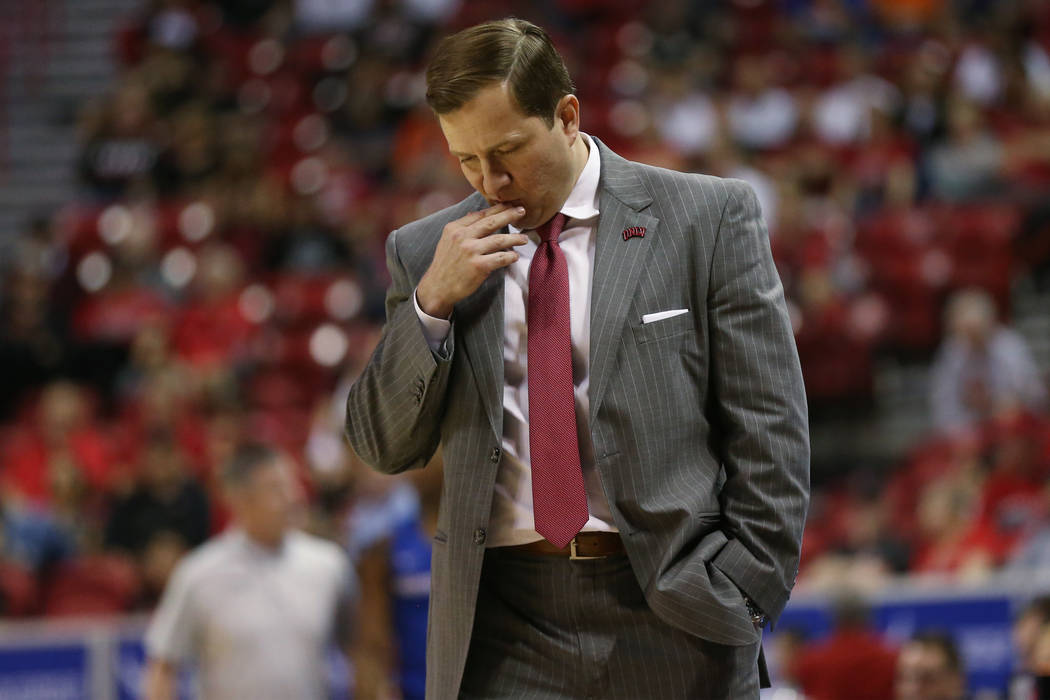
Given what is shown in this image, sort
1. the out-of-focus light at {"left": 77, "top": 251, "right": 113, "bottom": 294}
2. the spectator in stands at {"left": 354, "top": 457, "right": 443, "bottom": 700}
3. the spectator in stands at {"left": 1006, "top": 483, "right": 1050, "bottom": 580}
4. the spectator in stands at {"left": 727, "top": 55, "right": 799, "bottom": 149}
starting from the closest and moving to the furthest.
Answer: the spectator in stands at {"left": 354, "top": 457, "right": 443, "bottom": 700} < the spectator in stands at {"left": 1006, "top": 483, "right": 1050, "bottom": 580} < the spectator in stands at {"left": 727, "top": 55, "right": 799, "bottom": 149} < the out-of-focus light at {"left": 77, "top": 251, "right": 113, "bottom": 294}

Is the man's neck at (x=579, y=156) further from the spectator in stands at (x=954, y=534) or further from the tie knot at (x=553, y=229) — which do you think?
the spectator in stands at (x=954, y=534)

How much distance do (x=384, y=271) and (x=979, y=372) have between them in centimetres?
450

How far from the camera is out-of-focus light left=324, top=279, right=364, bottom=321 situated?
35.6 feet

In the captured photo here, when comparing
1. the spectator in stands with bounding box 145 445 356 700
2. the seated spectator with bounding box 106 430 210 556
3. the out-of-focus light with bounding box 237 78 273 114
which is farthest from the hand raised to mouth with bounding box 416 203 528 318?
the out-of-focus light with bounding box 237 78 273 114

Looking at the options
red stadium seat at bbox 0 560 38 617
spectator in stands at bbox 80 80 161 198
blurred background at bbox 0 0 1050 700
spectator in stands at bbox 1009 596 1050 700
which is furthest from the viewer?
spectator in stands at bbox 80 80 161 198

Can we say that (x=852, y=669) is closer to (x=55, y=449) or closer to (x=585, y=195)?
(x=585, y=195)

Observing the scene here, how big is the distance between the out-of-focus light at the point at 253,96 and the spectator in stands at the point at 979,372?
7.40 metres

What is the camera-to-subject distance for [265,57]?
14.3m

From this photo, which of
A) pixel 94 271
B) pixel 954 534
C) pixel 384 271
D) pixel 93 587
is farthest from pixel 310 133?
pixel 954 534

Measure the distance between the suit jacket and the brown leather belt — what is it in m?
0.07

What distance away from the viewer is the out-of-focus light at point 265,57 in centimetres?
1423

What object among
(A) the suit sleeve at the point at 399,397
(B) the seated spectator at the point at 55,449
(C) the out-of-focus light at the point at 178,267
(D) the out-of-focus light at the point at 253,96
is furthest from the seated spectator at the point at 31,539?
(A) the suit sleeve at the point at 399,397

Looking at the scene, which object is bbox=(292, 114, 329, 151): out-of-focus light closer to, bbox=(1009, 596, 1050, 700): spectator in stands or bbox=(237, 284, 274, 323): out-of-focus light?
bbox=(237, 284, 274, 323): out-of-focus light

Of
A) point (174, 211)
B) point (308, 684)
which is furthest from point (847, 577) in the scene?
point (174, 211)
